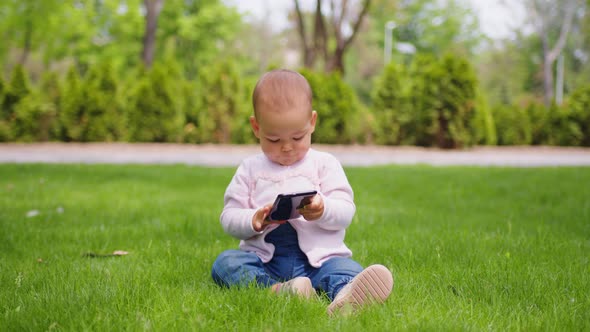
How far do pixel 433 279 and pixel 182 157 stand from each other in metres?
10.1

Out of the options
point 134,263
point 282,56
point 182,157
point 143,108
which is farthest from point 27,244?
point 282,56

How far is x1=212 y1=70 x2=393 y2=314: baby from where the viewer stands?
259 cm

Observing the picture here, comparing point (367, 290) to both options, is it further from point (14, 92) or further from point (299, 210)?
point (14, 92)

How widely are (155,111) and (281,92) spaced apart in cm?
1392

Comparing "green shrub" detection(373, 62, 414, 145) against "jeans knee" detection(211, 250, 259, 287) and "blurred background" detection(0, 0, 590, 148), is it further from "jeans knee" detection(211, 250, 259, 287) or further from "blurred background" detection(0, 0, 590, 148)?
"jeans knee" detection(211, 250, 259, 287)

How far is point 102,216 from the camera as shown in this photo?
496 cm

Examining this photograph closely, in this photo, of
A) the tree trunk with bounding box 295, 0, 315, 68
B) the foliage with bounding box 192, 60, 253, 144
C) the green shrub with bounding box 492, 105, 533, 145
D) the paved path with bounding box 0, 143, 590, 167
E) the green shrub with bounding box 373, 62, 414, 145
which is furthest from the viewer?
the tree trunk with bounding box 295, 0, 315, 68

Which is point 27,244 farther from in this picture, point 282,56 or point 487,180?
point 282,56

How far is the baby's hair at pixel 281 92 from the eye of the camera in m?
2.59

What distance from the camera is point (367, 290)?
2271 millimetres

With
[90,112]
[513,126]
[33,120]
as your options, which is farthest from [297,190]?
[513,126]

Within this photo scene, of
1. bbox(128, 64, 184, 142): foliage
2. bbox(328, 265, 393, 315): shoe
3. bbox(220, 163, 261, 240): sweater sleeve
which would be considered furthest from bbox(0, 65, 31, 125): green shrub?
bbox(328, 265, 393, 315): shoe

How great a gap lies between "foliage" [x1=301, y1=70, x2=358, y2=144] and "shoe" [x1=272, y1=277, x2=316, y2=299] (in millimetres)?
13057

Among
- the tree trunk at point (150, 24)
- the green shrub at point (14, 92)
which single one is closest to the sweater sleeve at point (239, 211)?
the green shrub at point (14, 92)
